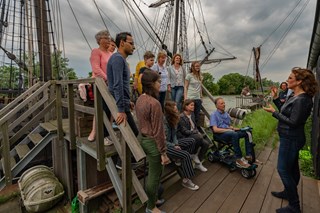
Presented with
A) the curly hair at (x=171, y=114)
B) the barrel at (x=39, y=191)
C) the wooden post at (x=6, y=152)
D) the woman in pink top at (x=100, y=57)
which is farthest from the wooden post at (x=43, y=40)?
the curly hair at (x=171, y=114)

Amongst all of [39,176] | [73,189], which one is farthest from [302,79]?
[39,176]

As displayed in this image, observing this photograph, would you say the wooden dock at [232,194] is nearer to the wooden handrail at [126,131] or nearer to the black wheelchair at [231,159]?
the black wheelchair at [231,159]

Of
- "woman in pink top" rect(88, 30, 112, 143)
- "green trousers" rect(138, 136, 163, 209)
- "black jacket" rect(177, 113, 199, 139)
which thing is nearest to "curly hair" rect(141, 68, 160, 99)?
"green trousers" rect(138, 136, 163, 209)

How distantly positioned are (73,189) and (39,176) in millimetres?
656

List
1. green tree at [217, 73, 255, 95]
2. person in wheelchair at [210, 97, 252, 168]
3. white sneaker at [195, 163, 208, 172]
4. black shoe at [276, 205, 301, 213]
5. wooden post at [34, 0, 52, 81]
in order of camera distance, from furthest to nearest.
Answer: green tree at [217, 73, 255, 95] < wooden post at [34, 0, 52, 81] < white sneaker at [195, 163, 208, 172] < person in wheelchair at [210, 97, 252, 168] < black shoe at [276, 205, 301, 213]

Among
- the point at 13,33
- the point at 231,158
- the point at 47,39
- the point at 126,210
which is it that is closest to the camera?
the point at 126,210

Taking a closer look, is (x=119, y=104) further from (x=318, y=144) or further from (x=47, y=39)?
(x=47, y=39)

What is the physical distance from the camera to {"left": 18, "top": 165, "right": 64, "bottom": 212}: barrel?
3062 mm

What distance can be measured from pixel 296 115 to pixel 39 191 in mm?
3891

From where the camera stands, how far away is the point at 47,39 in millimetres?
5254

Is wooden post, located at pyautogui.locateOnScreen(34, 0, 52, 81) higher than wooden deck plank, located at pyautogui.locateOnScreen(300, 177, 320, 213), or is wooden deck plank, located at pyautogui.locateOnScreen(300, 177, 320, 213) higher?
wooden post, located at pyautogui.locateOnScreen(34, 0, 52, 81)

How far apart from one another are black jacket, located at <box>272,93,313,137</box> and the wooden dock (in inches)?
36.7

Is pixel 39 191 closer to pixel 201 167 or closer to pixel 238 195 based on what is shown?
pixel 201 167

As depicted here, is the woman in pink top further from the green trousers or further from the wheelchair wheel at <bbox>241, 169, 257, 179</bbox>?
the wheelchair wheel at <bbox>241, 169, 257, 179</bbox>
